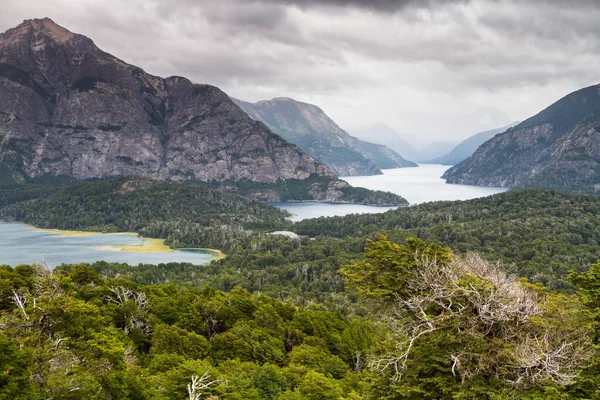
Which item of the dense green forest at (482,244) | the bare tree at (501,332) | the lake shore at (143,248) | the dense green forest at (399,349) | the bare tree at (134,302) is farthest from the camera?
the lake shore at (143,248)

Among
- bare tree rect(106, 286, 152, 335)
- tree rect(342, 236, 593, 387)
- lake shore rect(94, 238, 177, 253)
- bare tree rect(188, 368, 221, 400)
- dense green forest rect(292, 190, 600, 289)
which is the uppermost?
tree rect(342, 236, 593, 387)

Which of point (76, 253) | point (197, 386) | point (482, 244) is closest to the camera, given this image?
point (197, 386)

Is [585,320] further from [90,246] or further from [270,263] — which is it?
[90,246]

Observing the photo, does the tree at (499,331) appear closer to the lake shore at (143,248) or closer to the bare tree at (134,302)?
the bare tree at (134,302)

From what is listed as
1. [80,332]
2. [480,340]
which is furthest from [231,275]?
[480,340]

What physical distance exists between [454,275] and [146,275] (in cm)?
10924

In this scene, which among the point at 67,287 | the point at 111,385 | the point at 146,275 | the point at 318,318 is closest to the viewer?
the point at 111,385

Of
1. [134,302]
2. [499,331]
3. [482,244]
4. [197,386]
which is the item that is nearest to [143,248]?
[482,244]

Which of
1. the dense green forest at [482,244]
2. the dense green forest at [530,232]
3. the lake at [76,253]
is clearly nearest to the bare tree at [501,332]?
the dense green forest at [482,244]

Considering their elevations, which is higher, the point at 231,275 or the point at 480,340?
the point at 480,340

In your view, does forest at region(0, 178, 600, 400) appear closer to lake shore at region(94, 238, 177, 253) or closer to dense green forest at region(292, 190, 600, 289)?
dense green forest at region(292, 190, 600, 289)

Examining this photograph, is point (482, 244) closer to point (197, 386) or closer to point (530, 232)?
point (530, 232)

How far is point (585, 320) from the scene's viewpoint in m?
20.5

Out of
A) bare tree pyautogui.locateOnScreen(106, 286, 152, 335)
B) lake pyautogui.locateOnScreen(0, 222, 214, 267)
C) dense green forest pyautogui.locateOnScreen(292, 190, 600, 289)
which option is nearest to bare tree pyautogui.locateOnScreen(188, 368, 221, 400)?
bare tree pyautogui.locateOnScreen(106, 286, 152, 335)
